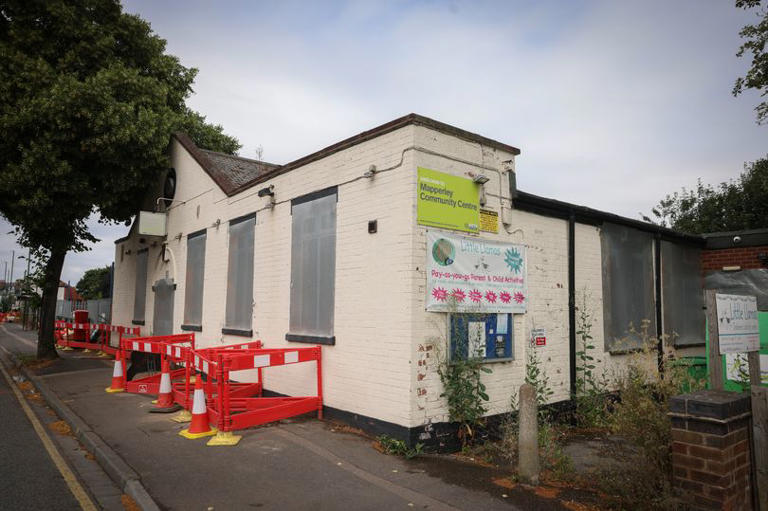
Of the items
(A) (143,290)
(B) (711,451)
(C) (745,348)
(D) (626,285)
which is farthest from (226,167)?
(B) (711,451)

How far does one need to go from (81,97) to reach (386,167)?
402 inches

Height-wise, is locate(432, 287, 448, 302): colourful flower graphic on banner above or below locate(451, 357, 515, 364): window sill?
above

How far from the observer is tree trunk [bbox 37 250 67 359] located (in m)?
16.2

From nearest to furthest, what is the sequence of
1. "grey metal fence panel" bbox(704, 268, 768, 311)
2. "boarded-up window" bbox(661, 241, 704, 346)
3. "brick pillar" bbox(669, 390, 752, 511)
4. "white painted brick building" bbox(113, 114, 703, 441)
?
"brick pillar" bbox(669, 390, 752, 511)
"white painted brick building" bbox(113, 114, 703, 441)
"grey metal fence panel" bbox(704, 268, 768, 311)
"boarded-up window" bbox(661, 241, 704, 346)

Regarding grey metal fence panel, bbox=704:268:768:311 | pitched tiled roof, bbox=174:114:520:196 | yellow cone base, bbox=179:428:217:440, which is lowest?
yellow cone base, bbox=179:428:217:440

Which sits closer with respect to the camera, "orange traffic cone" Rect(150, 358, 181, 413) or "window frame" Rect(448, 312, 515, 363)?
"window frame" Rect(448, 312, 515, 363)

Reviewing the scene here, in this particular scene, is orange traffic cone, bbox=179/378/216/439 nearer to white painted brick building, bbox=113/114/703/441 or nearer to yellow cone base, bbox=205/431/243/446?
yellow cone base, bbox=205/431/243/446

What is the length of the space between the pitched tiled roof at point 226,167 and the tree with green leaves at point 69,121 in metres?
1.24

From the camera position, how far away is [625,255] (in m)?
10.7

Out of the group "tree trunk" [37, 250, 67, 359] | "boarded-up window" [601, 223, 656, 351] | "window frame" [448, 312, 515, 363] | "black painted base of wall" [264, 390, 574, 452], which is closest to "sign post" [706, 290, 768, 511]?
"window frame" [448, 312, 515, 363]

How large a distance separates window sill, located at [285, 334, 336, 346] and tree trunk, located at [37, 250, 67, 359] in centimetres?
1124

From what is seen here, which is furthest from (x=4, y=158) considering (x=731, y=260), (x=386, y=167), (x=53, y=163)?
(x=731, y=260)

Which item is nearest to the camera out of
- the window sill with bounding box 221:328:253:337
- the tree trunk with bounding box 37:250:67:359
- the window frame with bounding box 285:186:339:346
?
the window frame with bounding box 285:186:339:346

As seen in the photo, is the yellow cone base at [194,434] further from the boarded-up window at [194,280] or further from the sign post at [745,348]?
the sign post at [745,348]
